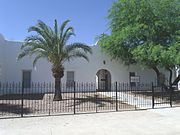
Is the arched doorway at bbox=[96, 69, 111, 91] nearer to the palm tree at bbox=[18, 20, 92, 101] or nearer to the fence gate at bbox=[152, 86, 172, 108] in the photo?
the fence gate at bbox=[152, 86, 172, 108]

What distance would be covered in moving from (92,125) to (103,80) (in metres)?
19.8

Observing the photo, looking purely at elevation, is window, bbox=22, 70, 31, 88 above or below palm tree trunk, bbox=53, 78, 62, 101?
above

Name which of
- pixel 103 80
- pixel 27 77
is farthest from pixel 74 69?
pixel 103 80

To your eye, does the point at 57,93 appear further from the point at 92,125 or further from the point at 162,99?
the point at 92,125

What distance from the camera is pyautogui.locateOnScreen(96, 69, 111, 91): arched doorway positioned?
2900cm

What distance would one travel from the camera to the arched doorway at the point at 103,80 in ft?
95.1

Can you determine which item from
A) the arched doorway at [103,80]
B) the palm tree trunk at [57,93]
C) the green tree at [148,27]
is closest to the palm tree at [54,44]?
the palm tree trunk at [57,93]

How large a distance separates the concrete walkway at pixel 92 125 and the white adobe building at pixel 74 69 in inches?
506

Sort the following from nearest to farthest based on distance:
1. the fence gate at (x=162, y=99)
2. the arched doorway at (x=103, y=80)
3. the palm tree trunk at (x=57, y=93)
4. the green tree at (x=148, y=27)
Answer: the fence gate at (x=162, y=99) < the palm tree trunk at (x=57, y=93) < the green tree at (x=148, y=27) < the arched doorway at (x=103, y=80)

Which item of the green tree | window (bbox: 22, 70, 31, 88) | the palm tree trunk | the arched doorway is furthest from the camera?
the arched doorway

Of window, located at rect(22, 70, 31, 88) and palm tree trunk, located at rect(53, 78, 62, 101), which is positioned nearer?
palm tree trunk, located at rect(53, 78, 62, 101)

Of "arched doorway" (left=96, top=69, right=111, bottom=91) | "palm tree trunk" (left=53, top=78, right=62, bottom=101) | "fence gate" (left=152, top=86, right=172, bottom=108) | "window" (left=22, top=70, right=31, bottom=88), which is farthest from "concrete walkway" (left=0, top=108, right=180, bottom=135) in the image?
"arched doorway" (left=96, top=69, right=111, bottom=91)

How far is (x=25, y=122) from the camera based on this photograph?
11.5 metres

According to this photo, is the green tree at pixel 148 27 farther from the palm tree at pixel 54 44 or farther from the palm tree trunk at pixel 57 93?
the palm tree trunk at pixel 57 93
